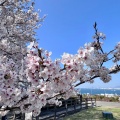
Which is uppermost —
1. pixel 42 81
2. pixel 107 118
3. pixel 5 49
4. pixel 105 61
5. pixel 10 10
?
pixel 10 10

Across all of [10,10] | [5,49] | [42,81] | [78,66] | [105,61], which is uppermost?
[10,10]

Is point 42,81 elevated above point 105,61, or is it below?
below

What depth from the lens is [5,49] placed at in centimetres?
657

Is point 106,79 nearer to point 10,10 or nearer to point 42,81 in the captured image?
point 42,81

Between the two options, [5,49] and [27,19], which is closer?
[5,49]

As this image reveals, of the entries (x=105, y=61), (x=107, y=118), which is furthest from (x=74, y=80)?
(x=107, y=118)

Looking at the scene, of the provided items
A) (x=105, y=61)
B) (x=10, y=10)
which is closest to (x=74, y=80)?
(x=105, y=61)

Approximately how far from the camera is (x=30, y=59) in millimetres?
2719

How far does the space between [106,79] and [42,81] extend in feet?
6.51

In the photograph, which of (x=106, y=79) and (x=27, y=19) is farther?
(x=27, y=19)

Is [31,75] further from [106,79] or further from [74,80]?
[106,79]

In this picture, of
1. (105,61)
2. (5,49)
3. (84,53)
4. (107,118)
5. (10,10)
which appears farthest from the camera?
(107,118)

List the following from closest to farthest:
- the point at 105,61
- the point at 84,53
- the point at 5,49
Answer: the point at 84,53
the point at 105,61
the point at 5,49

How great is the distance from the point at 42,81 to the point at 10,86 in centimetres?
42
